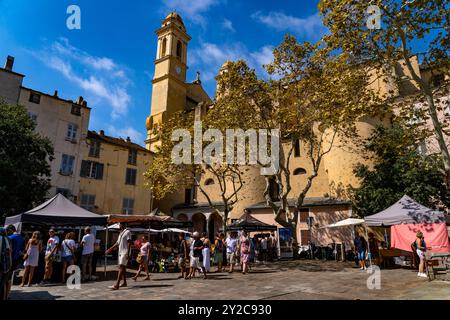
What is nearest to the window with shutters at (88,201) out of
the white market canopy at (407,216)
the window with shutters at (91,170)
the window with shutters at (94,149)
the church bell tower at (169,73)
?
the window with shutters at (91,170)

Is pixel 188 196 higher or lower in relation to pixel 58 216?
higher

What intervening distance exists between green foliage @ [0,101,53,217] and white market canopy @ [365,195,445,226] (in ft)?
63.6

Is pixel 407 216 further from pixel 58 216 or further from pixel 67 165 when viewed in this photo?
pixel 67 165

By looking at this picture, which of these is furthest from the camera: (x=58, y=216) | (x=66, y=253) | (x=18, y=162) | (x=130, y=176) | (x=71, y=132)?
(x=130, y=176)

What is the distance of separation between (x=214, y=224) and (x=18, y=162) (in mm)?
20123

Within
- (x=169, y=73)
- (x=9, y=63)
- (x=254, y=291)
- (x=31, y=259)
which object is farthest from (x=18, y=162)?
(x=169, y=73)

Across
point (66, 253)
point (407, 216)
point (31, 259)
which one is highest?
point (407, 216)

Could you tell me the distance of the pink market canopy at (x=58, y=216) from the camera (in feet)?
35.6

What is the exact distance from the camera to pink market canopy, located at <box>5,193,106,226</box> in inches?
427

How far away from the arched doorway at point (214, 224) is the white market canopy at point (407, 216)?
2143 centimetres

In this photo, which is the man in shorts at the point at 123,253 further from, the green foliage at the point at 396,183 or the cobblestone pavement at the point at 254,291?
the green foliage at the point at 396,183

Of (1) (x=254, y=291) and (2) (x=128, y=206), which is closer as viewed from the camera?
(1) (x=254, y=291)

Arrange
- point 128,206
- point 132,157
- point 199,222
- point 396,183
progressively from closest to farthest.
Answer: point 396,183 → point 128,206 → point 132,157 → point 199,222

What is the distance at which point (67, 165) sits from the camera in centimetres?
2734
